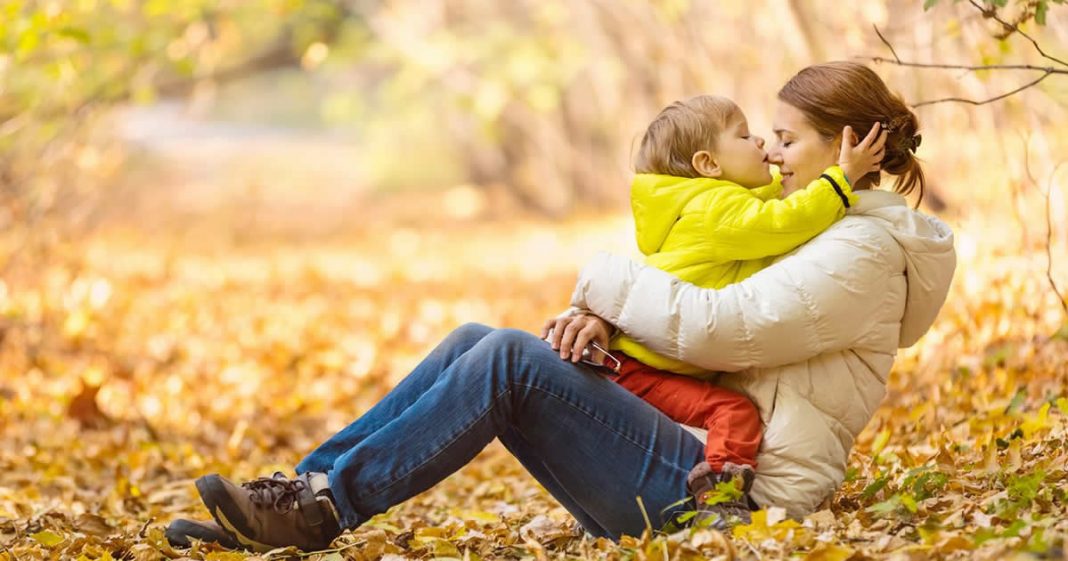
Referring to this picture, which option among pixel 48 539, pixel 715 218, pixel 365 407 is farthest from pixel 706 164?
pixel 365 407

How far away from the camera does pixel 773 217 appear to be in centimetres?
266

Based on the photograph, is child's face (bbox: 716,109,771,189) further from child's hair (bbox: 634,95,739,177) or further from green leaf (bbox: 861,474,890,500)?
green leaf (bbox: 861,474,890,500)

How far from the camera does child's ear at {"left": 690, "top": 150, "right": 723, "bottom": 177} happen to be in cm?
282

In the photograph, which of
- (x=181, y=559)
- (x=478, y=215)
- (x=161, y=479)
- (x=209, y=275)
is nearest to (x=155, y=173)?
(x=478, y=215)

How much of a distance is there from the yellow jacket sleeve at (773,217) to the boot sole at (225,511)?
52.1 inches

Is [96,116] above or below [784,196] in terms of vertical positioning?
above

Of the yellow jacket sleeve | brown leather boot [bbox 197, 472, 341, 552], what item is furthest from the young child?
brown leather boot [bbox 197, 472, 341, 552]

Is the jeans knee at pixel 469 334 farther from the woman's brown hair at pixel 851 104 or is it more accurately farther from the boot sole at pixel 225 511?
the woman's brown hair at pixel 851 104

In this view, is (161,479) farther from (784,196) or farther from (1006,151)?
(1006,151)

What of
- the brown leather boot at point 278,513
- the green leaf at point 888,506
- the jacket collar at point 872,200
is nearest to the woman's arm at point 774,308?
the jacket collar at point 872,200

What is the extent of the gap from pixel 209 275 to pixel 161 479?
20.6ft

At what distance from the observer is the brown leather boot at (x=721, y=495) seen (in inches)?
101

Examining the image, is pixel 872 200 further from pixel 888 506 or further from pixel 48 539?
pixel 48 539

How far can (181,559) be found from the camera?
2887 millimetres
